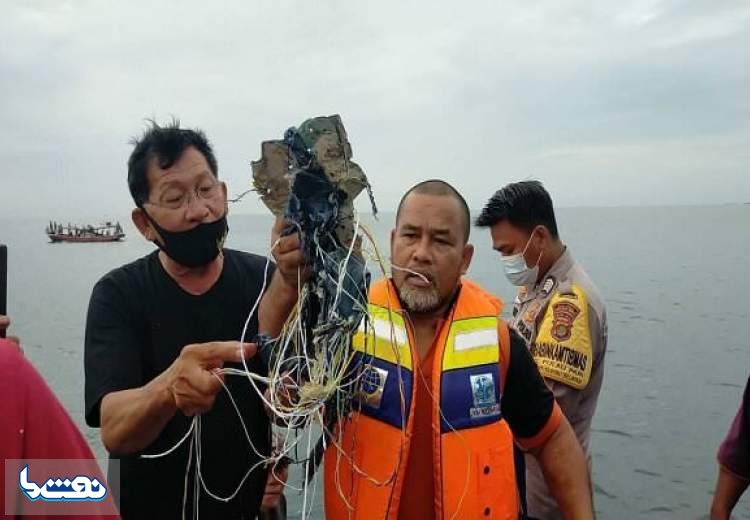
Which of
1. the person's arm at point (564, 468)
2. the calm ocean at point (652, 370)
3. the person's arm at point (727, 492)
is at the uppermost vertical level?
the person's arm at point (564, 468)

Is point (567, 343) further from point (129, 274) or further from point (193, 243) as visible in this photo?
point (129, 274)

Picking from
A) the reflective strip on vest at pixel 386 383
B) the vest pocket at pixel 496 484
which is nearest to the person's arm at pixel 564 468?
the vest pocket at pixel 496 484

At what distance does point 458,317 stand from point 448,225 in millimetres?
480

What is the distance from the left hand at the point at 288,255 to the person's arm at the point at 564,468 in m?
1.83

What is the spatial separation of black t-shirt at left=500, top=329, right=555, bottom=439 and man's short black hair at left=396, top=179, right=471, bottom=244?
0.66 metres

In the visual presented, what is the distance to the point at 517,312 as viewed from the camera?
194 inches

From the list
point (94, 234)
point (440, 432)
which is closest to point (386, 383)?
point (440, 432)

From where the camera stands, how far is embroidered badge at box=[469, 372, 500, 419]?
3.05m

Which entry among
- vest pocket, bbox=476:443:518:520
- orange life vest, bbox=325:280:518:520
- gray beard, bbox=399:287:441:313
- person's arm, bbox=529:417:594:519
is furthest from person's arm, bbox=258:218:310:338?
person's arm, bbox=529:417:594:519

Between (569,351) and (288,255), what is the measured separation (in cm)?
251

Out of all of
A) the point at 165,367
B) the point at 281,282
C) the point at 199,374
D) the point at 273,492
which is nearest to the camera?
the point at 199,374

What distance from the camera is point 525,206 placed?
468 cm

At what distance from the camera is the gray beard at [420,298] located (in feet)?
10.5

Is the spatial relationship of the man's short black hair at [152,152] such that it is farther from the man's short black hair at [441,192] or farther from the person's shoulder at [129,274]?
the man's short black hair at [441,192]
